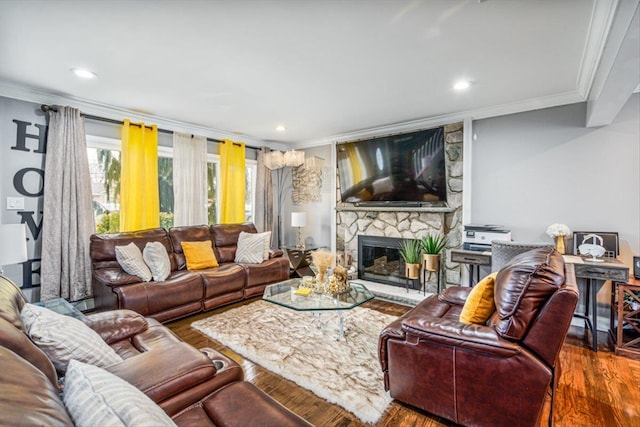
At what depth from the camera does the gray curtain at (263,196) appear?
18.2 ft

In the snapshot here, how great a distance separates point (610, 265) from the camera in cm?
263

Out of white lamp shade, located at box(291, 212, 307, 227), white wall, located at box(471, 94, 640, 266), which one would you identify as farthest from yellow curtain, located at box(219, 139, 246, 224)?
white wall, located at box(471, 94, 640, 266)

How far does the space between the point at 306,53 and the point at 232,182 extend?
3.11 m

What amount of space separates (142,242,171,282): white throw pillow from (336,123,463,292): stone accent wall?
2927 mm

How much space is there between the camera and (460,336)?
1.65 metres

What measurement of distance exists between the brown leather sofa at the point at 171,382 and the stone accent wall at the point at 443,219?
3384mm

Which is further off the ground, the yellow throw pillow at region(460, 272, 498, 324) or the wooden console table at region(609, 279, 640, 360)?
the yellow throw pillow at region(460, 272, 498, 324)

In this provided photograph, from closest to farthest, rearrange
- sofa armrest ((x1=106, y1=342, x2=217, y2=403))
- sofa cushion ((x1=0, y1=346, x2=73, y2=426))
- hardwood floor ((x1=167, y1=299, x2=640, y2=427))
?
sofa cushion ((x1=0, y1=346, x2=73, y2=426)) < sofa armrest ((x1=106, y1=342, x2=217, y2=403)) < hardwood floor ((x1=167, y1=299, x2=640, y2=427))

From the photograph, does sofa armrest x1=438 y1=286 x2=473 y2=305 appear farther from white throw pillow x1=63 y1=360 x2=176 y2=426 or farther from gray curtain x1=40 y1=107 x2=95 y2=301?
gray curtain x1=40 y1=107 x2=95 y2=301

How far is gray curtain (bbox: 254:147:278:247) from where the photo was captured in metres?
5.56

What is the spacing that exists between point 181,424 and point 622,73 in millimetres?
3322

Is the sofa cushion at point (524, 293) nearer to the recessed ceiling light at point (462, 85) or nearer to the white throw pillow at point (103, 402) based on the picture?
the white throw pillow at point (103, 402)

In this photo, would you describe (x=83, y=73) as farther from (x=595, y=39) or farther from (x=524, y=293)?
(x=595, y=39)

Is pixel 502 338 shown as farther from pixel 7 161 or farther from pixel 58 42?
pixel 7 161
